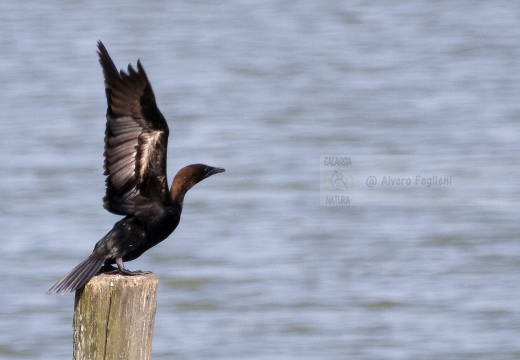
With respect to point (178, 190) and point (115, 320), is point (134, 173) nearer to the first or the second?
point (178, 190)

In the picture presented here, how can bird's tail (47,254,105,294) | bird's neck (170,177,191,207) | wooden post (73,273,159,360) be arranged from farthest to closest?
bird's neck (170,177,191,207) < bird's tail (47,254,105,294) < wooden post (73,273,159,360)

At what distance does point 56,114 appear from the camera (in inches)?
543

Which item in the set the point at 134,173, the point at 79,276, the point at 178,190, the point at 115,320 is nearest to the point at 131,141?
the point at 134,173

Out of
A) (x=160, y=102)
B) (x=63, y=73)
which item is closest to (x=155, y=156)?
(x=160, y=102)

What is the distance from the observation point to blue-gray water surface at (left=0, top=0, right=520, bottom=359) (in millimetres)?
8438

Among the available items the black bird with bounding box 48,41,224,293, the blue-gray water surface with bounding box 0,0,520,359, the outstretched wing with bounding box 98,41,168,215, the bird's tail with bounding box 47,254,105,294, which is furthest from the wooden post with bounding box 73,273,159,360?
the blue-gray water surface with bounding box 0,0,520,359

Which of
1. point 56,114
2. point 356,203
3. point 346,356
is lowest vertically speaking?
point 346,356

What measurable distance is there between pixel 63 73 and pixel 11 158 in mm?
3446

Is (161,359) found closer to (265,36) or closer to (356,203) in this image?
(356,203)

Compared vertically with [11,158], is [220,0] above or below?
above

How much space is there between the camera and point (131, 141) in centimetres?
470

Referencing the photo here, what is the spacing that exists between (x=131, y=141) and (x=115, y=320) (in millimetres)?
899

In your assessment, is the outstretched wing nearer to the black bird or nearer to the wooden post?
the black bird

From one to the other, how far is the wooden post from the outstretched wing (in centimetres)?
70
